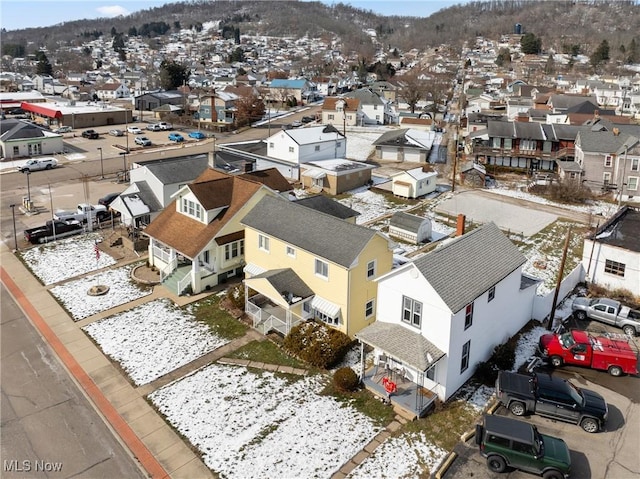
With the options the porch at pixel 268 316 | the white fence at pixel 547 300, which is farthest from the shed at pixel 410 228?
the porch at pixel 268 316

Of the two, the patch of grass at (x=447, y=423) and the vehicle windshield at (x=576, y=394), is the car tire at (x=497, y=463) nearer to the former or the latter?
the patch of grass at (x=447, y=423)

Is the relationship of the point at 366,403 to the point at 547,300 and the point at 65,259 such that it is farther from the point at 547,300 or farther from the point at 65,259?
the point at 65,259

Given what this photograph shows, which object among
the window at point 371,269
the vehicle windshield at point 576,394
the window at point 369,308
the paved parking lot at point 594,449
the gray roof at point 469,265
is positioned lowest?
the paved parking lot at point 594,449

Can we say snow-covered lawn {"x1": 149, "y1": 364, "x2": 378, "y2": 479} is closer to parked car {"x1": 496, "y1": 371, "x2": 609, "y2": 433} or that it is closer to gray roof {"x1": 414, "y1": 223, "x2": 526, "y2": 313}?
parked car {"x1": 496, "y1": 371, "x2": 609, "y2": 433}

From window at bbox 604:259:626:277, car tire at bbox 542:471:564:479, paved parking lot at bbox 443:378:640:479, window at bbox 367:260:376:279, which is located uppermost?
window at bbox 367:260:376:279

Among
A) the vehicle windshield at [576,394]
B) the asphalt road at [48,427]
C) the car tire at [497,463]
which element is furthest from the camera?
the vehicle windshield at [576,394]

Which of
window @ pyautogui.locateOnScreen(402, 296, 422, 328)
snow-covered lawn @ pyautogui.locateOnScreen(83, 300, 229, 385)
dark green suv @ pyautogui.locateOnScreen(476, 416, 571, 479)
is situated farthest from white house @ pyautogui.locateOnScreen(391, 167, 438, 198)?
dark green suv @ pyautogui.locateOnScreen(476, 416, 571, 479)
